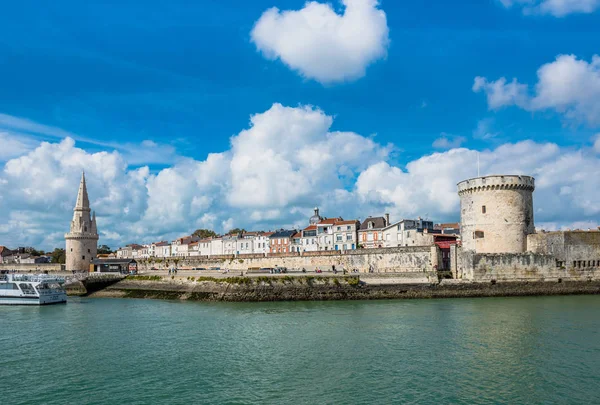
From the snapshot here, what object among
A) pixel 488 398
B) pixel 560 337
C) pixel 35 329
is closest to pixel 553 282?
pixel 560 337

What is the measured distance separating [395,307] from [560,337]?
1161 centimetres

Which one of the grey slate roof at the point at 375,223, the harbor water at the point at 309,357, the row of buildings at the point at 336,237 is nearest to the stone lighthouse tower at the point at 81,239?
the row of buildings at the point at 336,237

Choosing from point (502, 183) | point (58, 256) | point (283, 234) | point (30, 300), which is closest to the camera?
point (30, 300)

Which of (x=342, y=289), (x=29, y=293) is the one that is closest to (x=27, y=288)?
(x=29, y=293)

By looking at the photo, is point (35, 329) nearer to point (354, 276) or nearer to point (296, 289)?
point (296, 289)

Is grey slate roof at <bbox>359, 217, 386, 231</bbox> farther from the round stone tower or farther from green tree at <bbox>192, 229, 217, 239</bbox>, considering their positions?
green tree at <bbox>192, 229, 217, 239</bbox>

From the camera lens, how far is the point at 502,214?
40625 mm

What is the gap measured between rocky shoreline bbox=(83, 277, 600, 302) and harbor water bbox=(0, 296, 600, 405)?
5.77 m

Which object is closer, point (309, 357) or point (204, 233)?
point (309, 357)

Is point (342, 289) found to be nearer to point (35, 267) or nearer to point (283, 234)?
point (283, 234)

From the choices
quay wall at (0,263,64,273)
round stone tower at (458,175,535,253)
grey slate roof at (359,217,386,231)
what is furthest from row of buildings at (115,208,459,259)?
quay wall at (0,263,64,273)

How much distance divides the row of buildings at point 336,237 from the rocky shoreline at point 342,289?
12.8 m

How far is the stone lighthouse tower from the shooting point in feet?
195

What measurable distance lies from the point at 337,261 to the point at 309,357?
3247 cm
